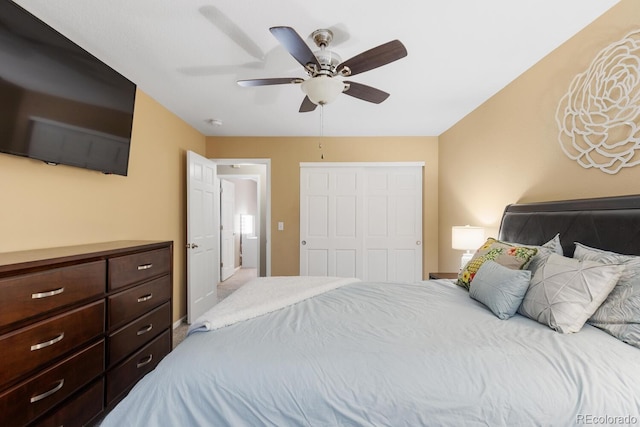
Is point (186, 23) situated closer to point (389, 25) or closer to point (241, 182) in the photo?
point (389, 25)

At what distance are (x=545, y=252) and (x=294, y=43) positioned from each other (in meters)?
1.87

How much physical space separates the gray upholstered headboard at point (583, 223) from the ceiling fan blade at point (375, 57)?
4.53ft

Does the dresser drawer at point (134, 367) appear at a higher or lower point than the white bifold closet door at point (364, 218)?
lower

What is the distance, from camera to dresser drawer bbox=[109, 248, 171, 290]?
1.75m

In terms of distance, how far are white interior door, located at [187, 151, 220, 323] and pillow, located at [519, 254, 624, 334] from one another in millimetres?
3257

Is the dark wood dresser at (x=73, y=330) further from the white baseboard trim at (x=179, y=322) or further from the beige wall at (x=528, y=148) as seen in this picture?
the beige wall at (x=528, y=148)

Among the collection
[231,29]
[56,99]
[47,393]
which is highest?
[231,29]

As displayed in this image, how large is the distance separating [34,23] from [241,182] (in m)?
5.71

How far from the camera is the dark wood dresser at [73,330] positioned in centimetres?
123

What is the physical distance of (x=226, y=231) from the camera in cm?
595

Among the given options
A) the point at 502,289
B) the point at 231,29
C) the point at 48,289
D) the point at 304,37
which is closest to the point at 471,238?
the point at 502,289

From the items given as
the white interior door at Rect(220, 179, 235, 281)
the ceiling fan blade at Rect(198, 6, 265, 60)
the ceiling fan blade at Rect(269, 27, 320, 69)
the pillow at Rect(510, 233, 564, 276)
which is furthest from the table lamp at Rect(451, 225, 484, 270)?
the white interior door at Rect(220, 179, 235, 281)

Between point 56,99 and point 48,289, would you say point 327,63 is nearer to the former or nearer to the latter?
point 56,99

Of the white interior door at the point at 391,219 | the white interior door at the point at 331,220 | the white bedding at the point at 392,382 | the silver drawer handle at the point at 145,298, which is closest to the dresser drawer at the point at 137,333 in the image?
the silver drawer handle at the point at 145,298
